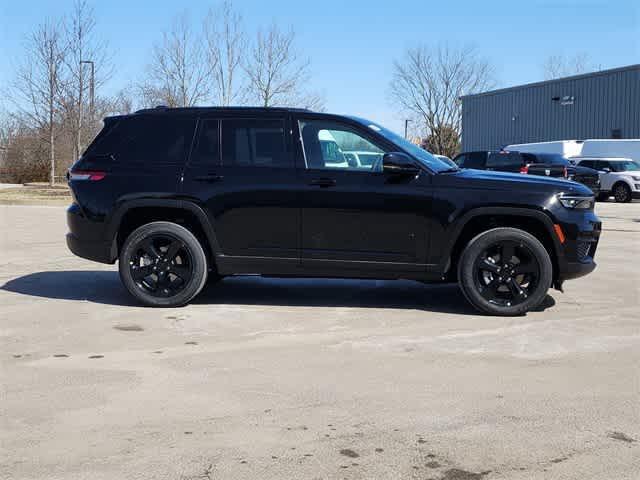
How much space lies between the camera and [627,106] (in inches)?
1736

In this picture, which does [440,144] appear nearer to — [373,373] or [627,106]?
[627,106]

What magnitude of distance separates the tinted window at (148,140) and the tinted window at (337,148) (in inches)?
44.3

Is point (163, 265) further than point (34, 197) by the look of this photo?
No

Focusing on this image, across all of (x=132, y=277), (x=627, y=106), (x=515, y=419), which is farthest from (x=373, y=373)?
(x=627, y=106)

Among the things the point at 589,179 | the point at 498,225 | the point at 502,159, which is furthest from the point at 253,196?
the point at 589,179

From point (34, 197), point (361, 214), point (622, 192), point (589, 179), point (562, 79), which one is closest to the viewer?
point (361, 214)

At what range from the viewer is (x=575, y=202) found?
7062 mm

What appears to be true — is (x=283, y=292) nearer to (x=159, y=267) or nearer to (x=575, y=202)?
(x=159, y=267)

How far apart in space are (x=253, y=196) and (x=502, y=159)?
72.9ft

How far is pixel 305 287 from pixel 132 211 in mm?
2149

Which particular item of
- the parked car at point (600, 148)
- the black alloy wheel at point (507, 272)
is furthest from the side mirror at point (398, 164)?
the parked car at point (600, 148)

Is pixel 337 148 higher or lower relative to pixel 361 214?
higher

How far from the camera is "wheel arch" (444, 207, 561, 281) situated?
7008 mm

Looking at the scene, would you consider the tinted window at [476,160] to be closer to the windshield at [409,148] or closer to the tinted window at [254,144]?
the windshield at [409,148]
